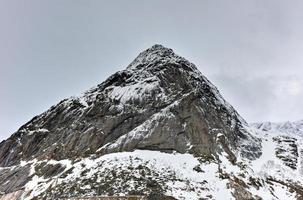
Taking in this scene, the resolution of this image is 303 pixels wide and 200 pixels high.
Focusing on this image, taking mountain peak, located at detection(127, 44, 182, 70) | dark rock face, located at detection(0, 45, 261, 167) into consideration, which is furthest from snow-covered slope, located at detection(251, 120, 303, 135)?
dark rock face, located at detection(0, 45, 261, 167)

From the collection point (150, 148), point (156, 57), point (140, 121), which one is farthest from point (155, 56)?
point (150, 148)

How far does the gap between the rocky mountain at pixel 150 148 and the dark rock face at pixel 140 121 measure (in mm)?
205

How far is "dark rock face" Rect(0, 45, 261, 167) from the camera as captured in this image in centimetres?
7550

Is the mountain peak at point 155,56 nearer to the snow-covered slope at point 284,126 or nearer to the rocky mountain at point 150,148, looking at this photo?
the rocky mountain at point 150,148

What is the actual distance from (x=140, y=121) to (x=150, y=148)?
26.0 feet

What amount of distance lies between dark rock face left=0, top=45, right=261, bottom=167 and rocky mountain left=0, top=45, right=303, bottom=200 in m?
0.20

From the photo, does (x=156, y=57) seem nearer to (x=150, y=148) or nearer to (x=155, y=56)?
(x=155, y=56)

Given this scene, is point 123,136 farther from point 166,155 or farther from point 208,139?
point 208,139

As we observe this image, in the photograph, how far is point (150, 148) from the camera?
73.1 meters

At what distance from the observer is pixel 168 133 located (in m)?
76.1

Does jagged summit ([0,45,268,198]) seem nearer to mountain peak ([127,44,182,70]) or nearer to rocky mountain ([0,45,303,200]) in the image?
rocky mountain ([0,45,303,200])

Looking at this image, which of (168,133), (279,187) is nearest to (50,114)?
(168,133)

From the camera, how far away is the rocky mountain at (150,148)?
207 ft

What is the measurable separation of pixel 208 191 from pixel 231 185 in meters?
4.53
